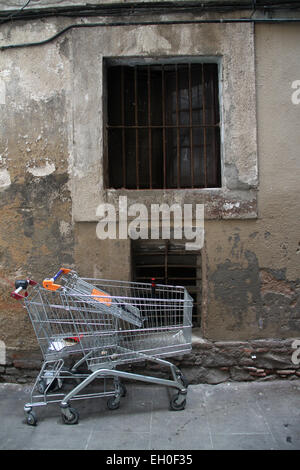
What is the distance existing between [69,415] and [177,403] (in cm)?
96

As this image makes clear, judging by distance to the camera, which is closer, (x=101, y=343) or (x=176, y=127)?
(x=101, y=343)

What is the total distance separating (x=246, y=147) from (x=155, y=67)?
1359mm

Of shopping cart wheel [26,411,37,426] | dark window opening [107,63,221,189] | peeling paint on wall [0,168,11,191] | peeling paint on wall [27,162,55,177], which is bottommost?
shopping cart wheel [26,411,37,426]

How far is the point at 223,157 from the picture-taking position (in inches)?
161

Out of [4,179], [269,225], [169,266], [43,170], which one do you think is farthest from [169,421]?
[4,179]

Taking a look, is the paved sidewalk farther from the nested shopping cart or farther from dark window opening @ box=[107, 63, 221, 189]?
dark window opening @ box=[107, 63, 221, 189]

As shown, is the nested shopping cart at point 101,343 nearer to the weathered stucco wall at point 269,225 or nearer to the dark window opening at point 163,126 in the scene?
the weathered stucco wall at point 269,225

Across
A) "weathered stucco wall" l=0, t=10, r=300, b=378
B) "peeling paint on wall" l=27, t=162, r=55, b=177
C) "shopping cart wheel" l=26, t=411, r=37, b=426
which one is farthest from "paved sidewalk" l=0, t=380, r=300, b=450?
"peeling paint on wall" l=27, t=162, r=55, b=177

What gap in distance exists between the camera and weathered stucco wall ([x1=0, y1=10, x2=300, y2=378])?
4.02m

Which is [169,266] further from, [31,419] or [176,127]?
[31,419]

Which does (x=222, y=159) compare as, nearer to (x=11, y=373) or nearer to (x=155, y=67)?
(x=155, y=67)

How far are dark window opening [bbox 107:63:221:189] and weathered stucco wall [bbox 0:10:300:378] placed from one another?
0.30 meters

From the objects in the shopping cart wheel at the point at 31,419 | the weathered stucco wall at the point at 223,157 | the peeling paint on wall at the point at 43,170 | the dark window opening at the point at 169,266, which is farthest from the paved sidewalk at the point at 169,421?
the peeling paint on wall at the point at 43,170

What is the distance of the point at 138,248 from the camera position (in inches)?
171
